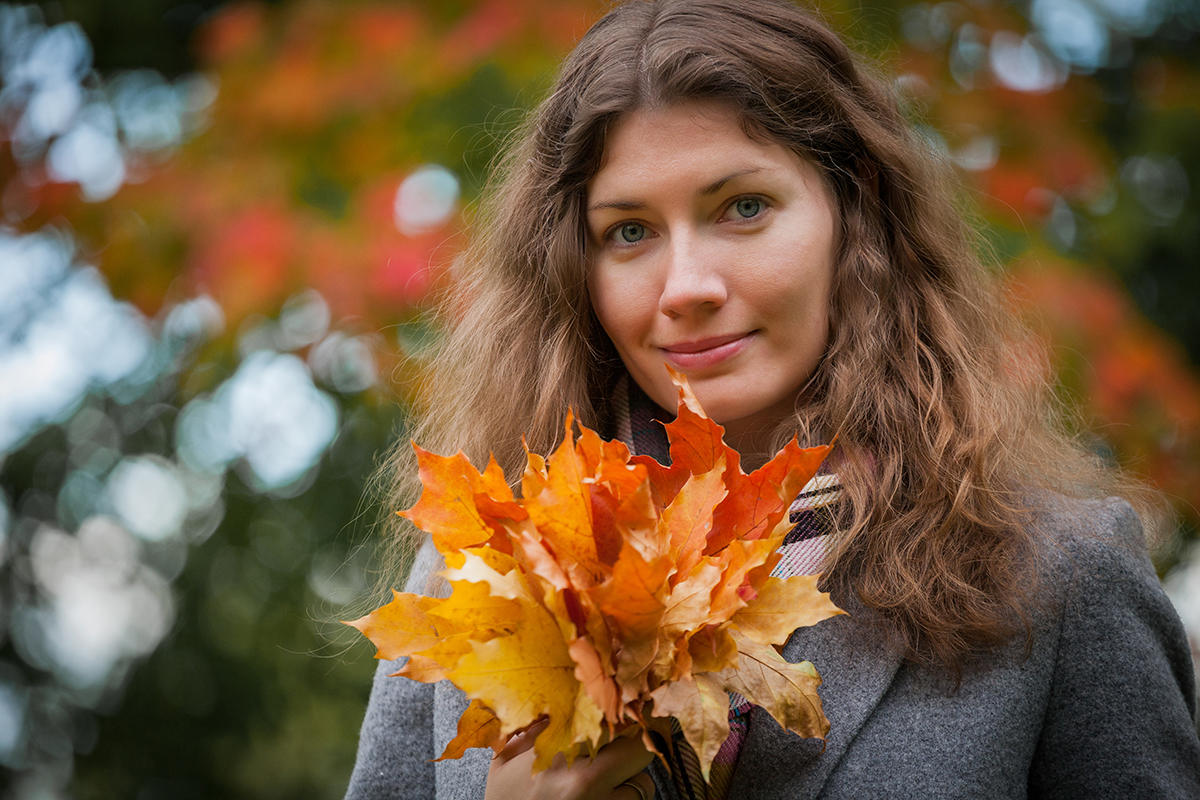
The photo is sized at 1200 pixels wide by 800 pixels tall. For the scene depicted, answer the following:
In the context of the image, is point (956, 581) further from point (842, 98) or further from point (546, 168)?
point (546, 168)

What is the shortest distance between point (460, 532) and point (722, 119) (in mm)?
791

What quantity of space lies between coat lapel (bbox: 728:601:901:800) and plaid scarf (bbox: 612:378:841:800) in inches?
0.9

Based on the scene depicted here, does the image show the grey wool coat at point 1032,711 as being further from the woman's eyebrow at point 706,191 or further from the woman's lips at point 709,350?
the woman's eyebrow at point 706,191

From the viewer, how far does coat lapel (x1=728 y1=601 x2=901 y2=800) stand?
5.23ft

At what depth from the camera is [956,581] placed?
1.65 metres

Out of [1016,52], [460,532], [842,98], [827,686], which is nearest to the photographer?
[460,532]

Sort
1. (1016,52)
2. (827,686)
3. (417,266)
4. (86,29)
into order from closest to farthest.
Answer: (827,686) < (417,266) < (1016,52) < (86,29)

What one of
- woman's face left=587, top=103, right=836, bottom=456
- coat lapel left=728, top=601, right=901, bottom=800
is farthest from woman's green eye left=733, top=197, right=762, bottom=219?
coat lapel left=728, top=601, right=901, bottom=800

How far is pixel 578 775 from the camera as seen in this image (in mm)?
1292

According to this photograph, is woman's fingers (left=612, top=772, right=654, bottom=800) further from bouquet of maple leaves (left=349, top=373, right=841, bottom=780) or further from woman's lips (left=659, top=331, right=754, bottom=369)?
woman's lips (left=659, top=331, right=754, bottom=369)

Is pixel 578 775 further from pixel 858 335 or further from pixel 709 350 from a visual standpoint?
pixel 858 335

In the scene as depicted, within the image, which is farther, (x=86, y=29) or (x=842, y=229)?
(x=86, y=29)

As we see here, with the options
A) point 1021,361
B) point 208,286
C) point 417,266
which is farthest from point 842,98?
point 208,286

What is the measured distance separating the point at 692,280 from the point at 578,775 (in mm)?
698
